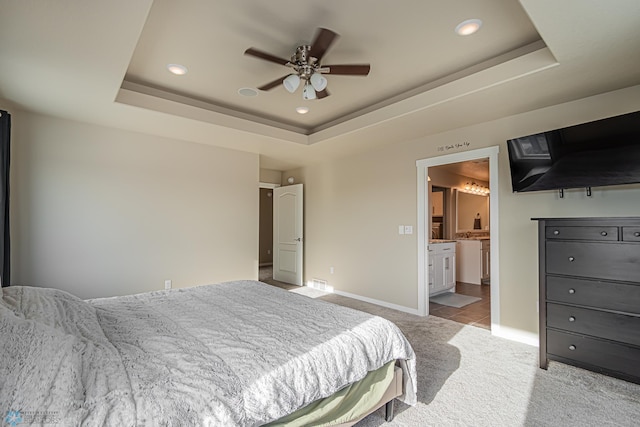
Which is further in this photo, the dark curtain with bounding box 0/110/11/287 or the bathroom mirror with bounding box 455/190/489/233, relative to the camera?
the bathroom mirror with bounding box 455/190/489/233

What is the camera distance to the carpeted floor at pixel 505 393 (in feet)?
6.23

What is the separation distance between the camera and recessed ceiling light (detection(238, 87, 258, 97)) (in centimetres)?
316

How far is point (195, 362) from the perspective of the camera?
1305 millimetres

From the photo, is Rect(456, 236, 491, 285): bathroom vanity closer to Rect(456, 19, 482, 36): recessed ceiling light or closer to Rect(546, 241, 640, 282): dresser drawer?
Rect(546, 241, 640, 282): dresser drawer

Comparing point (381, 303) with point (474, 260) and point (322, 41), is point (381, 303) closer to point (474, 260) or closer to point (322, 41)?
point (474, 260)

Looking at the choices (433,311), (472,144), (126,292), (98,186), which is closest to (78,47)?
(98,186)

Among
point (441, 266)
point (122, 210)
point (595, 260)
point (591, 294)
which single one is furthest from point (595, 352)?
point (122, 210)

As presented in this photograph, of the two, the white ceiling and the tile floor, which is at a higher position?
the white ceiling

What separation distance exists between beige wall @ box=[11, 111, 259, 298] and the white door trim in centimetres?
254

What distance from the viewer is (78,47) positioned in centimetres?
203

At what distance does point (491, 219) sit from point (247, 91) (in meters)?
3.00

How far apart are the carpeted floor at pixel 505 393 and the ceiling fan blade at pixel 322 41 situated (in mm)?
2441

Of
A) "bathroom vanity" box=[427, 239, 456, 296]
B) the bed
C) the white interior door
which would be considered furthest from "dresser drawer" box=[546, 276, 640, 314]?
the white interior door

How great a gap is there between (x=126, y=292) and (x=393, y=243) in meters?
3.53
